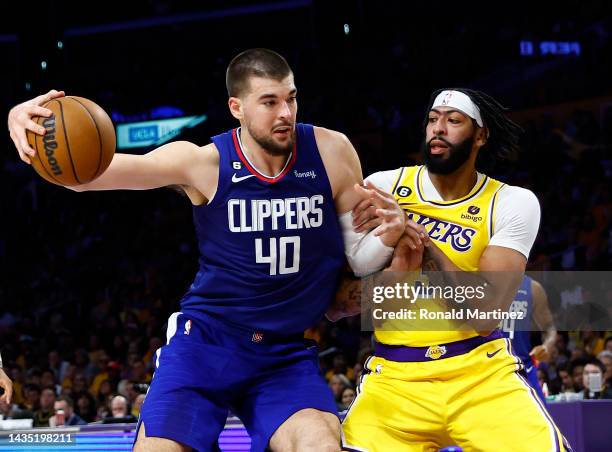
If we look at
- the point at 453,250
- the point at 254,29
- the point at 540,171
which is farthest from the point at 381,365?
the point at 254,29

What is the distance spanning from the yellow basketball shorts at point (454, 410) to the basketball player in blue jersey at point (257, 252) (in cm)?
20

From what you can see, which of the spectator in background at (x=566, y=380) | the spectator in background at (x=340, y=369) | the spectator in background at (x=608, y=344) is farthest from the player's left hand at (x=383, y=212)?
the spectator in background at (x=340, y=369)

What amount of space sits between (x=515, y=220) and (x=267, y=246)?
1.01 meters

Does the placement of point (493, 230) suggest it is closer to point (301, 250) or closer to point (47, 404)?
point (301, 250)

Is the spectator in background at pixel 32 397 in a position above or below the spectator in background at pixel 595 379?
below

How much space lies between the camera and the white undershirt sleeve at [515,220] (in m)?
3.94

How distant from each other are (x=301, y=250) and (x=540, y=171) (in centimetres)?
895

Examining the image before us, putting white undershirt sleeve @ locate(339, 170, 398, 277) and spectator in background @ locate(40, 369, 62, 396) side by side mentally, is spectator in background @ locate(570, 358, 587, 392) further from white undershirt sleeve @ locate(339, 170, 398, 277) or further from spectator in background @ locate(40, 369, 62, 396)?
spectator in background @ locate(40, 369, 62, 396)

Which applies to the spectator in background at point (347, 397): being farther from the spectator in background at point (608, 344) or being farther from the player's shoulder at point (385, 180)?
the player's shoulder at point (385, 180)

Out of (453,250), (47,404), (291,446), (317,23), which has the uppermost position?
(317,23)

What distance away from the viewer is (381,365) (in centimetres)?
396

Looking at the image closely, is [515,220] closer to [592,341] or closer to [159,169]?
[159,169]

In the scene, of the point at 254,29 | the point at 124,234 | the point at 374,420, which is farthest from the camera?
the point at 254,29

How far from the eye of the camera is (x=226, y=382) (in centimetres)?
373
